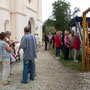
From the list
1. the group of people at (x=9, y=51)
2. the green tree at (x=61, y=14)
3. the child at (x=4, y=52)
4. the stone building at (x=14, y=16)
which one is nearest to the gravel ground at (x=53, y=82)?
the group of people at (x=9, y=51)

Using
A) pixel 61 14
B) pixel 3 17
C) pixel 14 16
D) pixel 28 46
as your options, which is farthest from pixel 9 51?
pixel 61 14

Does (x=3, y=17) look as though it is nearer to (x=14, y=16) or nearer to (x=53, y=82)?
(x=14, y=16)

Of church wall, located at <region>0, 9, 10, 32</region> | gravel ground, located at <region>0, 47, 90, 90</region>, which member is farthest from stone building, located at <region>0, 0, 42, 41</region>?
gravel ground, located at <region>0, 47, 90, 90</region>

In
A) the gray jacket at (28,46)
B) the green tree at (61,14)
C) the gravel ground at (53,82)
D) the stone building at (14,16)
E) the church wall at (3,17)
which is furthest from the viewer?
the green tree at (61,14)

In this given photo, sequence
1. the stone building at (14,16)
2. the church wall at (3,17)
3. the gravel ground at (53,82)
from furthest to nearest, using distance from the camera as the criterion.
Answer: the stone building at (14,16)
the church wall at (3,17)
the gravel ground at (53,82)

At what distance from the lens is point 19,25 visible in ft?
46.6

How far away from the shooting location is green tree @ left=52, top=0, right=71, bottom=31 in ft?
91.4

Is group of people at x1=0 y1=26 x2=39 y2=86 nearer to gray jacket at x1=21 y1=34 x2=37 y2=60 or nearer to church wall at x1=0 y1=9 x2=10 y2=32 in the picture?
gray jacket at x1=21 y1=34 x2=37 y2=60

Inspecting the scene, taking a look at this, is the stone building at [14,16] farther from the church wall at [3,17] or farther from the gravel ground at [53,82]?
the gravel ground at [53,82]

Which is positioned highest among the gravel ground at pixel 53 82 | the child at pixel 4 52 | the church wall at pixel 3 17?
the church wall at pixel 3 17

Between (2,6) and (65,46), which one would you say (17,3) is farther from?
(65,46)

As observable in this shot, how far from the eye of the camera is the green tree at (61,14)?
91.4ft

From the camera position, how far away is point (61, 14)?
27.8 m

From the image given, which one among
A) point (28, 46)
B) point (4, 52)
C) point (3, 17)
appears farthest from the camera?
point (3, 17)
